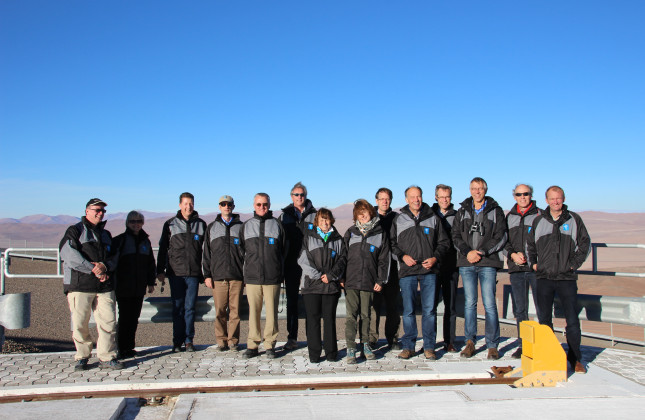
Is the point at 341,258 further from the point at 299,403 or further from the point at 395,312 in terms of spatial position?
the point at 299,403

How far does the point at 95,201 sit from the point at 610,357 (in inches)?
248

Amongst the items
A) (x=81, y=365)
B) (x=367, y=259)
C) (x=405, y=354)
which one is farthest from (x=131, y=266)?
(x=405, y=354)

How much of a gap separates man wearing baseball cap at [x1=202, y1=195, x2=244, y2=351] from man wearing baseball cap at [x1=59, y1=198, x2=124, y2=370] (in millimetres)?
1123

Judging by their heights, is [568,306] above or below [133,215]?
below

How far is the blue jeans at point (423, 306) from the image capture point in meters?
6.28

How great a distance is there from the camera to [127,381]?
538 cm

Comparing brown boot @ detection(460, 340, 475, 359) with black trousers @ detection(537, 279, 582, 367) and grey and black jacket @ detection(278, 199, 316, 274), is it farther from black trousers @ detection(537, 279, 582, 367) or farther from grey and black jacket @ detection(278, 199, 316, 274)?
grey and black jacket @ detection(278, 199, 316, 274)

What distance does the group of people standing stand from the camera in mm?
5926

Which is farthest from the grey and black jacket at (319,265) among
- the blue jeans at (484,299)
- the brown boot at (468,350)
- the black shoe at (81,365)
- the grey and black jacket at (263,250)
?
the black shoe at (81,365)

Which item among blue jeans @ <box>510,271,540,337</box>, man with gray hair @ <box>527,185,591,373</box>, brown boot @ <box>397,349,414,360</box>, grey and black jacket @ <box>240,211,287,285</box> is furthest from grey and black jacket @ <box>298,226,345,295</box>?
man with gray hair @ <box>527,185,591,373</box>

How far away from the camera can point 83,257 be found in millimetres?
5758

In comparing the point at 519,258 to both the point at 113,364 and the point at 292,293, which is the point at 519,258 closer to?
the point at 292,293

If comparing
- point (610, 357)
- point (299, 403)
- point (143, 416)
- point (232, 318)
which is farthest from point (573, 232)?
point (143, 416)

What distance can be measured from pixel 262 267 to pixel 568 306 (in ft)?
11.2
